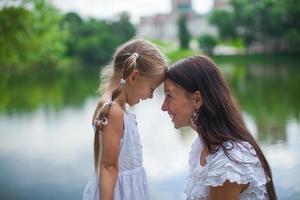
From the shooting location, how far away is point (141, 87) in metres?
1.58

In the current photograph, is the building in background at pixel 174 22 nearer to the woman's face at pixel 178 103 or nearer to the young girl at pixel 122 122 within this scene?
the young girl at pixel 122 122

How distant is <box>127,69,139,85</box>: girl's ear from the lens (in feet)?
5.06

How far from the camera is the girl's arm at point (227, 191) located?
123 centimetres

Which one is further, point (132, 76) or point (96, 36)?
point (96, 36)

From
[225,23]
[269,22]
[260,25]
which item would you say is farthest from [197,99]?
[225,23]

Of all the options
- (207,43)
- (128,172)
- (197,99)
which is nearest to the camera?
(197,99)

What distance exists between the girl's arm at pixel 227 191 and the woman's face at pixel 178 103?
252 mm

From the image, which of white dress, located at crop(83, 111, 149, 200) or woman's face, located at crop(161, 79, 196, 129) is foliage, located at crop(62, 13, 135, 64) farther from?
woman's face, located at crop(161, 79, 196, 129)

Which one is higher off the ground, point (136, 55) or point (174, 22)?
point (174, 22)

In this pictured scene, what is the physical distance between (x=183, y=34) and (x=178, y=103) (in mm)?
33889

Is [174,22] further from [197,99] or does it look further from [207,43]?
[197,99]

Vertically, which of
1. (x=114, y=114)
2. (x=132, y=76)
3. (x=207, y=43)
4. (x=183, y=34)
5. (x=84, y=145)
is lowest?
(x=84, y=145)

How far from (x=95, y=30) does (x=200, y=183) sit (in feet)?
93.4

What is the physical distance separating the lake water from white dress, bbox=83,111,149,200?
1.94m
